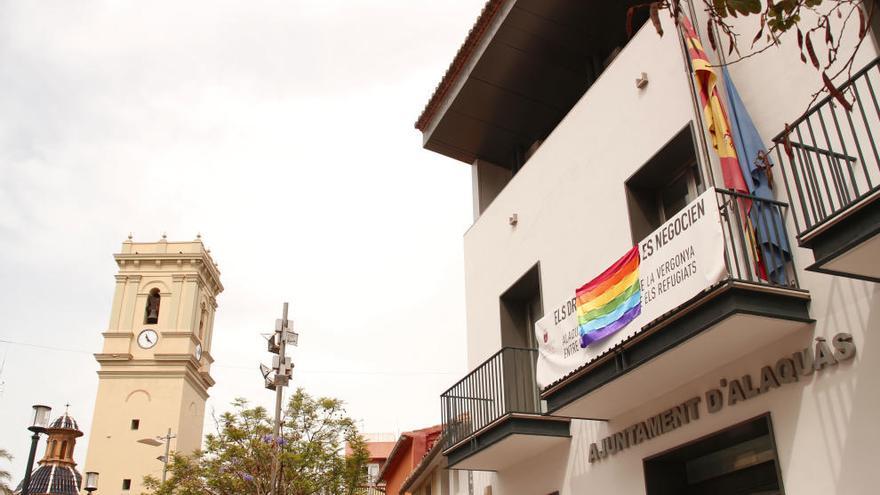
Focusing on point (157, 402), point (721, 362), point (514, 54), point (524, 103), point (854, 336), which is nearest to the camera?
point (854, 336)

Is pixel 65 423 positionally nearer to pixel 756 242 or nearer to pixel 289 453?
pixel 289 453

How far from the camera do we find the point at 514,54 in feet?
46.7

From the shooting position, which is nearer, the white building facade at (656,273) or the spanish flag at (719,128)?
the white building facade at (656,273)

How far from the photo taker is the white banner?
7.64 metres

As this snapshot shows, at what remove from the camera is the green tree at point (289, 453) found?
19.3m

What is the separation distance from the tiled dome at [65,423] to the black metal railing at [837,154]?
57.1 m

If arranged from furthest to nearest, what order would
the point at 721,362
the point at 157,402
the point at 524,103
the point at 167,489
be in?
1. the point at 157,402
2. the point at 167,489
3. the point at 524,103
4. the point at 721,362

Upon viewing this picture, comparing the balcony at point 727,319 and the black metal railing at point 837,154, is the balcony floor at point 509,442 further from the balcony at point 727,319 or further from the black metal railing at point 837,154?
the black metal railing at point 837,154

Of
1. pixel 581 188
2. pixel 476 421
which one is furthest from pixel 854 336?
pixel 476 421

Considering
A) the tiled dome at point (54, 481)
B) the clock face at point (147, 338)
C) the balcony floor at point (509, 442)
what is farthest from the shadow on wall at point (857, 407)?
the clock face at point (147, 338)

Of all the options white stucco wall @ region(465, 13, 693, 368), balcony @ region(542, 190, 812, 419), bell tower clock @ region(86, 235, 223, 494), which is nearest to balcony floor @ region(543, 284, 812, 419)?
balcony @ region(542, 190, 812, 419)

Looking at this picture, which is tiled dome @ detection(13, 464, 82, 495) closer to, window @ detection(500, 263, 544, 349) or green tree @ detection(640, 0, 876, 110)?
window @ detection(500, 263, 544, 349)

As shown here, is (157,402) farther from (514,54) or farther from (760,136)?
(760,136)

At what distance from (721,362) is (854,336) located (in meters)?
1.71
